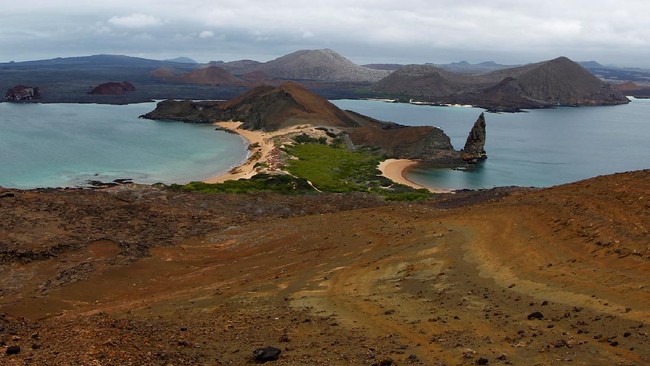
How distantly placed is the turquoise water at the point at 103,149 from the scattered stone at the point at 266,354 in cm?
4784

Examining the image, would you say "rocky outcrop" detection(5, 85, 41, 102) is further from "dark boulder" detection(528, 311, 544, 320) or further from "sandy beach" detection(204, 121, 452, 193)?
"dark boulder" detection(528, 311, 544, 320)

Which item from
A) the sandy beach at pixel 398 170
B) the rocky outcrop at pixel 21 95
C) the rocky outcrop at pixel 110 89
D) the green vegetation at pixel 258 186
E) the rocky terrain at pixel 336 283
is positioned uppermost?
the rocky outcrop at pixel 110 89

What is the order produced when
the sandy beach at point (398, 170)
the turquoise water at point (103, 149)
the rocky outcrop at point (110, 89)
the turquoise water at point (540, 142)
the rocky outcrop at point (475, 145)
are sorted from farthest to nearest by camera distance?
the rocky outcrop at point (110, 89) < the rocky outcrop at point (475, 145) < the turquoise water at point (540, 142) < the turquoise water at point (103, 149) < the sandy beach at point (398, 170)

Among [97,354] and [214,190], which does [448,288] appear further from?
[214,190]

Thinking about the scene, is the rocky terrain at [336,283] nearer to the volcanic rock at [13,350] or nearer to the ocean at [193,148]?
the volcanic rock at [13,350]

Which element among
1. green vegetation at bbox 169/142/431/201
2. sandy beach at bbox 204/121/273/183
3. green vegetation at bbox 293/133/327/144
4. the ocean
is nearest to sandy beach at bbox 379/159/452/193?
green vegetation at bbox 169/142/431/201

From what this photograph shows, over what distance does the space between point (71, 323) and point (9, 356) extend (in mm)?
3393

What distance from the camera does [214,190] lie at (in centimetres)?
4569

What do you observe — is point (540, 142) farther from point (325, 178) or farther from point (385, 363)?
point (385, 363)

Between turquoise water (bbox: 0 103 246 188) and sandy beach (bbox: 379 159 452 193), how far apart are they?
62.7 feet

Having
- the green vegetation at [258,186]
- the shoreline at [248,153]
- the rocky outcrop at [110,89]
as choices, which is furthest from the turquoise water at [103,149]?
the rocky outcrop at [110,89]

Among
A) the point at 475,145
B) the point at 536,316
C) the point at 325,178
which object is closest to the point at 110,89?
the point at 475,145

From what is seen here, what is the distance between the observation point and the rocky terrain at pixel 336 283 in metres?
11.5

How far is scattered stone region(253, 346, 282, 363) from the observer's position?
11289mm
